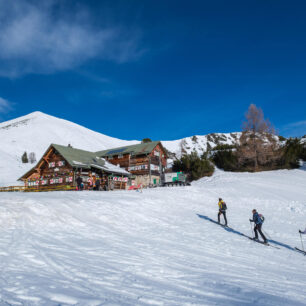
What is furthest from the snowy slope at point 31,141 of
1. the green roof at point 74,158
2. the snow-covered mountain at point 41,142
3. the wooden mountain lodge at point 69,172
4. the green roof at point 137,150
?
the green roof at point 137,150

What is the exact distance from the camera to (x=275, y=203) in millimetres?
23172

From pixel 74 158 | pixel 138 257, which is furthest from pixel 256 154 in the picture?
pixel 138 257

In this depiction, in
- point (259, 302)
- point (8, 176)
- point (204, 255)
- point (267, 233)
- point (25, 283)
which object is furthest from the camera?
point (8, 176)

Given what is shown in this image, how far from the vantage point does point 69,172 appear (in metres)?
32.3

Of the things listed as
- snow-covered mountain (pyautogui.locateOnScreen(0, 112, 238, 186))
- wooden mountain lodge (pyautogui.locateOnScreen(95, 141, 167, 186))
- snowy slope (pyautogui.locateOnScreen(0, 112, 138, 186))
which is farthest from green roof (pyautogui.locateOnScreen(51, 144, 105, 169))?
snowy slope (pyautogui.locateOnScreen(0, 112, 138, 186))

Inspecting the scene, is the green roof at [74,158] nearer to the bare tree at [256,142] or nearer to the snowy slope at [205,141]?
the bare tree at [256,142]

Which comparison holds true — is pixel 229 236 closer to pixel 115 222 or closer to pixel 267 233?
pixel 267 233

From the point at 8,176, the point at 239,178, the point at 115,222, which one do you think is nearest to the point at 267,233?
the point at 115,222

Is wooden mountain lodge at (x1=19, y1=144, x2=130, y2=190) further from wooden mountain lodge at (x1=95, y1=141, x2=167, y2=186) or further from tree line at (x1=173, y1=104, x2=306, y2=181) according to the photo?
tree line at (x1=173, y1=104, x2=306, y2=181)

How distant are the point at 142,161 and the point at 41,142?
83.7m

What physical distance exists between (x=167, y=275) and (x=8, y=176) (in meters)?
59.9

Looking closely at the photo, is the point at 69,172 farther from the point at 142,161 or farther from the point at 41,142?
the point at 41,142

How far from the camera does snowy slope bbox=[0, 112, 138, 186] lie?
203 ft

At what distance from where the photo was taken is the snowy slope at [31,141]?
6200 centimetres
